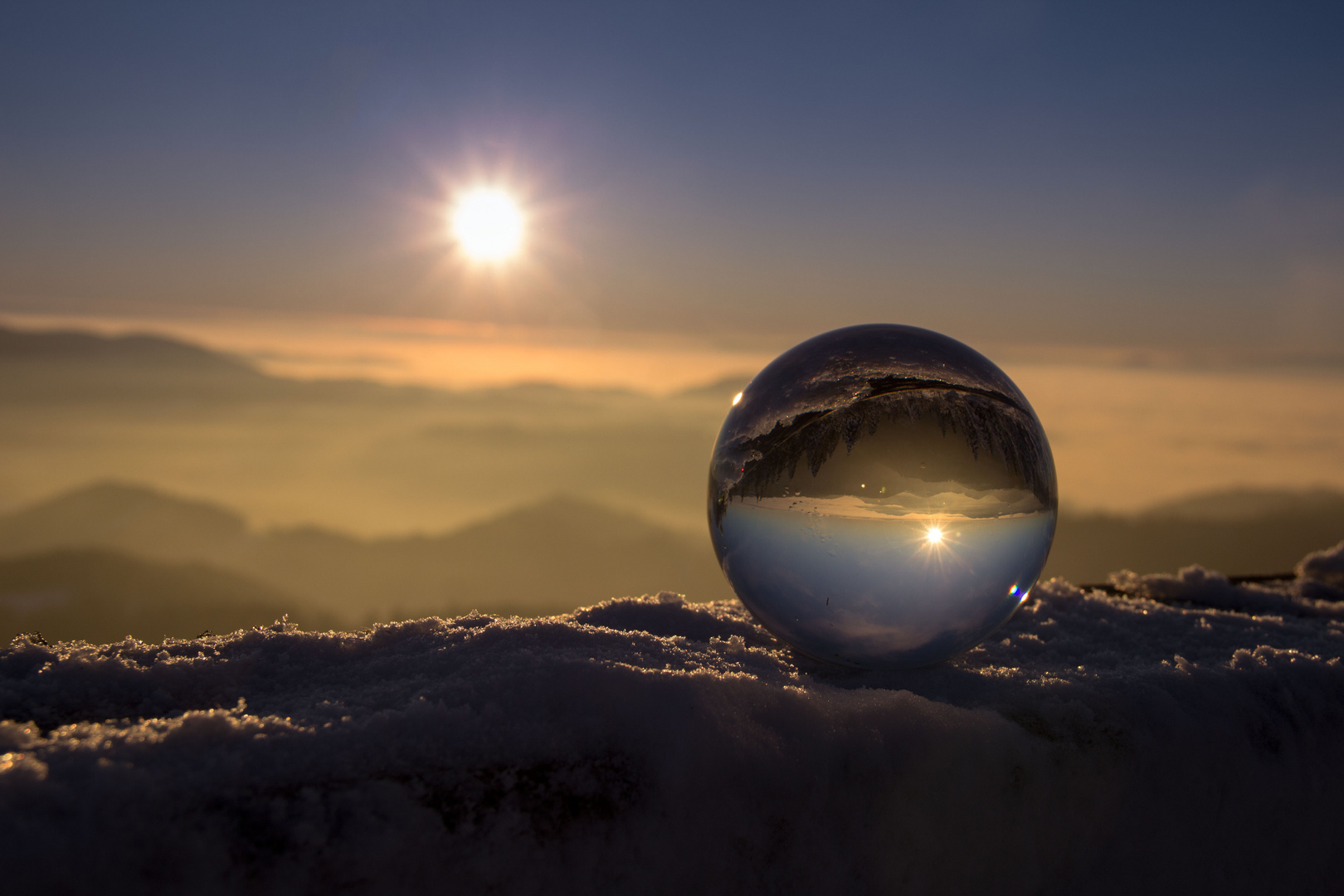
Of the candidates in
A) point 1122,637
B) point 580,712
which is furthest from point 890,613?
point 1122,637

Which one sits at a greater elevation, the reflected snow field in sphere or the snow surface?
the reflected snow field in sphere

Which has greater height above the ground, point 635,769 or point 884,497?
point 884,497

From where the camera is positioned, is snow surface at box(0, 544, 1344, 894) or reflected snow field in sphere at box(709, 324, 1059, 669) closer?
snow surface at box(0, 544, 1344, 894)

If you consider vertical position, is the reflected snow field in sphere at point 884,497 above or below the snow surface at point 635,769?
above

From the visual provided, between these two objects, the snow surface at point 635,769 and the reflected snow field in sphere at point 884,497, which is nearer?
the snow surface at point 635,769

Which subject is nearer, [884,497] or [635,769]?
[635,769]
